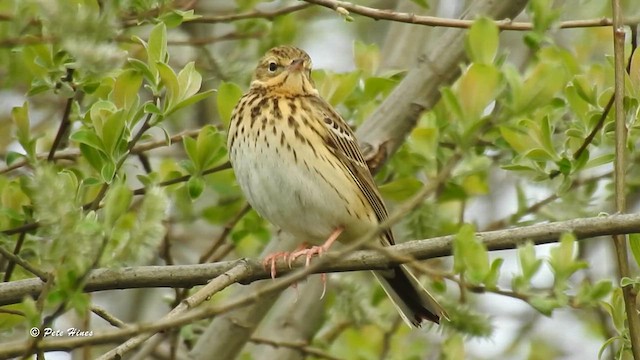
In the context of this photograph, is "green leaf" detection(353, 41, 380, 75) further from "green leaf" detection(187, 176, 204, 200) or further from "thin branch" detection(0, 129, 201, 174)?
"green leaf" detection(187, 176, 204, 200)

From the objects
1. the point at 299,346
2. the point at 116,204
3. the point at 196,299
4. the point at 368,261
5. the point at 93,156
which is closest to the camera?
the point at 116,204

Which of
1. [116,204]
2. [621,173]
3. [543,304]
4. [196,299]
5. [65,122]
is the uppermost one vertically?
[65,122]

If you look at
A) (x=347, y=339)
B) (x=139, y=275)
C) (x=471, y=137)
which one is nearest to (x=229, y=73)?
(x=347, y=339)

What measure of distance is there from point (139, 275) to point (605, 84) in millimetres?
2445

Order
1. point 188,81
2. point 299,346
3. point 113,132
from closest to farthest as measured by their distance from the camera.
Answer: point 113,132 < point 188,81 < point 299,346

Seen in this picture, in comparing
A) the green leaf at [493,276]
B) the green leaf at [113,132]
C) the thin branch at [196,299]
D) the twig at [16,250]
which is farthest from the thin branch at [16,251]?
the green leaf at [493,276]

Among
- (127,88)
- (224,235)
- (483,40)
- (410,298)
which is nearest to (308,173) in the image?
(224,235)

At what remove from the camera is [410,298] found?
5.25 meters

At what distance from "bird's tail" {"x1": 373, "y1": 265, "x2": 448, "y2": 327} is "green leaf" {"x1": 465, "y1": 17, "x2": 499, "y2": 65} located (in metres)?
1.42

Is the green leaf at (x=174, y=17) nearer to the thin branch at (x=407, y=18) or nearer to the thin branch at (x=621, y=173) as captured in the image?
the thin branch at (x=407, y=18)

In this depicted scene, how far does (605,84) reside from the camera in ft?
17.4

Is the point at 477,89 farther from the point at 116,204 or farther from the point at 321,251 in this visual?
the point at 321,251

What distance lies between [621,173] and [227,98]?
187 cm

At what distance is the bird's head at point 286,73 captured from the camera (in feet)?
18.9
